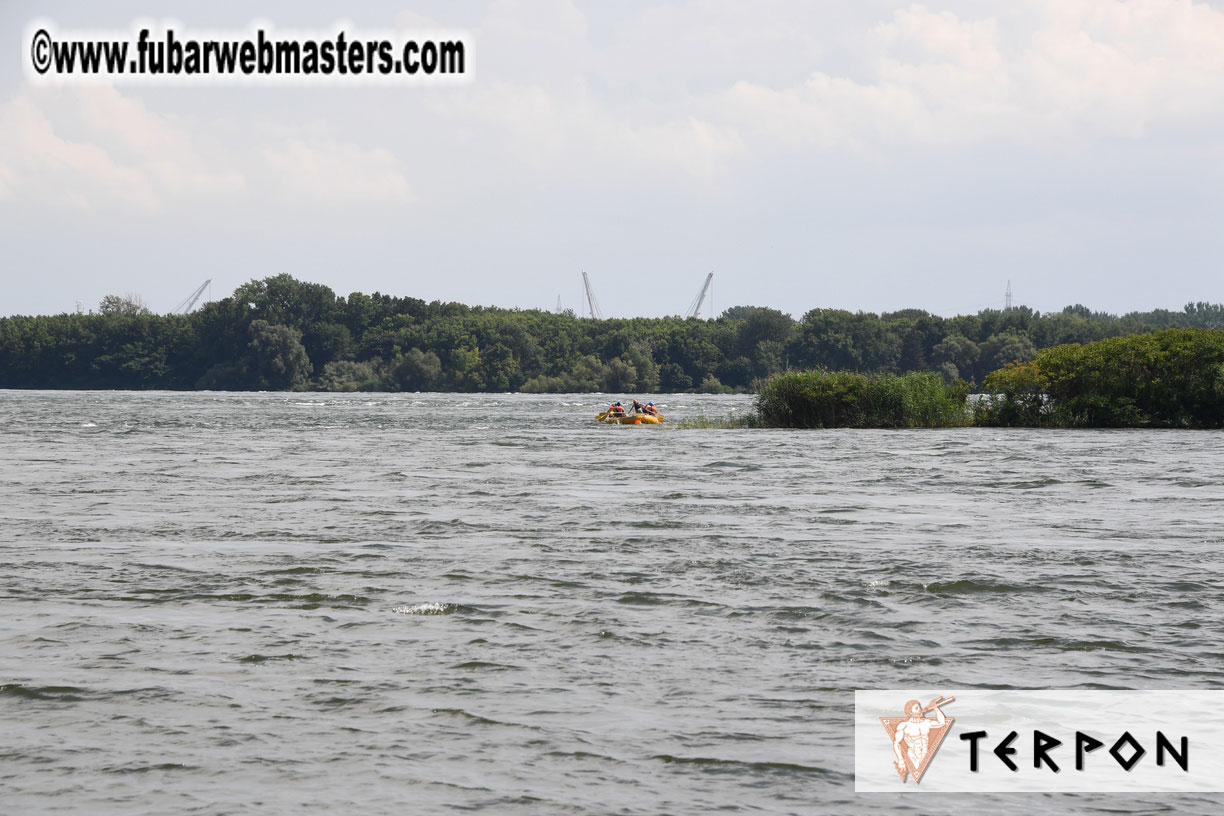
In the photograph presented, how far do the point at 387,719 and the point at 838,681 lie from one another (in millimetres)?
3494

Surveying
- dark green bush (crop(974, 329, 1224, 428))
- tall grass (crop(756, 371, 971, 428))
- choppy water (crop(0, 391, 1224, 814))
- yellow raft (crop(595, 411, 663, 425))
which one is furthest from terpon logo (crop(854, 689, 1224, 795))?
yellow raft (crop(595, 411, 663, 425))

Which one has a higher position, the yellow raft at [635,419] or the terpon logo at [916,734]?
the yellow raft at [635,419]

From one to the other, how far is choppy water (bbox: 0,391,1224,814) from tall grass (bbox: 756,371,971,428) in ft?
82.8

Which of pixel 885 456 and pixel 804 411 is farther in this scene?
pixel 804 411

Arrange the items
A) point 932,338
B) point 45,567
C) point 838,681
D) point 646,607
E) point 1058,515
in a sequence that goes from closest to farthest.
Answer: point 838,681
point 646,607
point 45,567
point 1058,515
point 932,338

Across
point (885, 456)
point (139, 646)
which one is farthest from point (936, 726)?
point (885, 456)

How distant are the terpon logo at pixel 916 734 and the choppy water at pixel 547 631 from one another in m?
0.35

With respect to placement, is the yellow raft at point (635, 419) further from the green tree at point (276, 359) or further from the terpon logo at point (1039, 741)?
the green tree at point (276, 359)

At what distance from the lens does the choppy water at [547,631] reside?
7945 millimetres

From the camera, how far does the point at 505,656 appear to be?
11.1m

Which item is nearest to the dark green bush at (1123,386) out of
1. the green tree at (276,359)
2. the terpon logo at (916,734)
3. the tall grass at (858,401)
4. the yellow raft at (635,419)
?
the tall grass at (858,401)

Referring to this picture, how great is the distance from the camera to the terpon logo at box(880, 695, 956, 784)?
27.1 feet

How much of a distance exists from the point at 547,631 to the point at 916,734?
4181 millimetres

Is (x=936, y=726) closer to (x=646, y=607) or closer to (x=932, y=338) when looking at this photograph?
(x=646, y=607)
